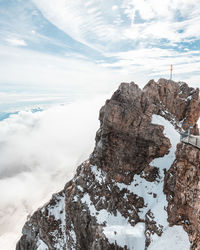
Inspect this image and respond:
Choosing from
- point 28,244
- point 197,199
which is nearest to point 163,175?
point 197,199

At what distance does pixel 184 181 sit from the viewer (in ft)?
85.6

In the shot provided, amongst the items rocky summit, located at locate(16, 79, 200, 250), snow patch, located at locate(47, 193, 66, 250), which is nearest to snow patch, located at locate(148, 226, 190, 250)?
rocky summit, located at locate(16, 79, 200, 250)

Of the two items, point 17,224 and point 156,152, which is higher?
point 156,152

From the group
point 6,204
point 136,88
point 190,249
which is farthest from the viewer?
point 6,204

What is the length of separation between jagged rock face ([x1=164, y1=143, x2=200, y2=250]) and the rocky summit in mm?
139

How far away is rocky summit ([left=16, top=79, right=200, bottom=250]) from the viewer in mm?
25938

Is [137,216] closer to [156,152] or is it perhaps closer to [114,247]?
[114,247]

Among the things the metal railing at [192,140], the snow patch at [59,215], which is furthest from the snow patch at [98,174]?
the metal railing at [192,140]

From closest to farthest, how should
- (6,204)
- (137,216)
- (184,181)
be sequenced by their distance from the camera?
(184,181) → (137,216) → (6,204)

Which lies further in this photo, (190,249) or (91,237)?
Result: (91,237)

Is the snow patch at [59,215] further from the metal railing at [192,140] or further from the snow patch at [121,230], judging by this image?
the metal railing at [192,140]

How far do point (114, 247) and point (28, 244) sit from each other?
93.2 feet

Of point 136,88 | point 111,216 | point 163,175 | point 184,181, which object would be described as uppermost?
point 136,88

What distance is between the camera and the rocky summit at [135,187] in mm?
25938
